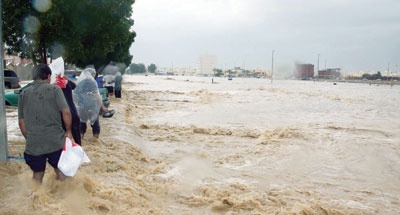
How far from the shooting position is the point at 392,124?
16688 mm

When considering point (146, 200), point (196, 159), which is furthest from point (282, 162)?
point (146, 200)

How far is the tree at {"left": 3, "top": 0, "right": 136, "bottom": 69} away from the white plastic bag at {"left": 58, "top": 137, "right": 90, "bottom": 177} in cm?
570

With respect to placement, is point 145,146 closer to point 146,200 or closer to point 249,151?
point 249,151

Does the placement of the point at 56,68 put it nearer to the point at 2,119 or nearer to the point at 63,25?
the point at 2,119

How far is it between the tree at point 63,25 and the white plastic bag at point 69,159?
570 cm

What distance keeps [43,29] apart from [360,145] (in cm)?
994

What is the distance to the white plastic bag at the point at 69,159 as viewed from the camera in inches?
154

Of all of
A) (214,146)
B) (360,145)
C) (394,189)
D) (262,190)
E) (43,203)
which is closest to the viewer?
(43,203)

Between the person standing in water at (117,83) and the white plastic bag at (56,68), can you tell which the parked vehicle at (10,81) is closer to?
the person standing in water at (117,83)

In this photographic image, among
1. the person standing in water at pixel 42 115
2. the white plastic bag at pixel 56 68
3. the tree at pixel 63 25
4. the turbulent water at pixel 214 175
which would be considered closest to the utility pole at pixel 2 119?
the turbulent water at pixel 214 175

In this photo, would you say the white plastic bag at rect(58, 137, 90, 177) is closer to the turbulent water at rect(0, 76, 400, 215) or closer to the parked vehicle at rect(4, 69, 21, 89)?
the turbulent water at rect(0, 76, 400, 215)

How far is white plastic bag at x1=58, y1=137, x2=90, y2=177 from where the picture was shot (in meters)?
3.91

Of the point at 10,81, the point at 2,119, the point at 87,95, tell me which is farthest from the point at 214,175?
the point at 10,81

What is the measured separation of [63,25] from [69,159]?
656 centimetres
